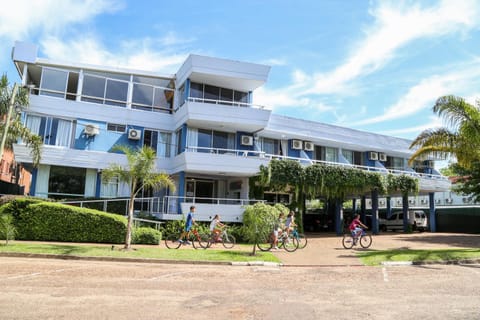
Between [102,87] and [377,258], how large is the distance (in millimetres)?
18911

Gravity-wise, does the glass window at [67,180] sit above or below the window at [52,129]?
below

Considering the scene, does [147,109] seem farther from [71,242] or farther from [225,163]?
[71,242]

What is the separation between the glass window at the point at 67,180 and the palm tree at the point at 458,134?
61.6 ft

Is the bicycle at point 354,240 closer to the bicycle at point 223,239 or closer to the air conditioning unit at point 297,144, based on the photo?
the bicycle at point 223,239

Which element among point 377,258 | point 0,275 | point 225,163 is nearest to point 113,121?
point 225,163

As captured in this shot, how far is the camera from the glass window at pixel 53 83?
74.8 feet

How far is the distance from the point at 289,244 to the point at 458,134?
9387 mm

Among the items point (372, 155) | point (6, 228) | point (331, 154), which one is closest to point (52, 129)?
point (6, 228)

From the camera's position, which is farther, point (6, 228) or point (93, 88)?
point (93, 88)

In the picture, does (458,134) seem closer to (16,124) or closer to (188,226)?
(188,226)

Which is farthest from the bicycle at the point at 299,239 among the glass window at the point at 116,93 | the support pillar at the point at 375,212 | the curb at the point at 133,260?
the glass window at the point at 116,93

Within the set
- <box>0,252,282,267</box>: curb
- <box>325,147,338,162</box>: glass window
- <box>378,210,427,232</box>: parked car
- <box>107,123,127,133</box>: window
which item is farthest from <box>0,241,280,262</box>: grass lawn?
<box>378,210,427,232</box>: parked car

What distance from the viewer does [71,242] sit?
641 inches

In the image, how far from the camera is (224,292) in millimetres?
8281
